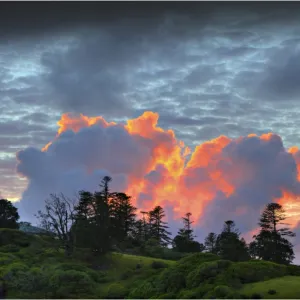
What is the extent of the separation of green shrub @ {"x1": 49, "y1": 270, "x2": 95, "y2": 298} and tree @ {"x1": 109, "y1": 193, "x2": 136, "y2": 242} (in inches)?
983

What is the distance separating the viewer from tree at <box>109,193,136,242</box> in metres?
90.3

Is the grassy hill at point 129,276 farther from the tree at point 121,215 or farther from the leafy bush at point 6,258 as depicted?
the tree at point 121,215

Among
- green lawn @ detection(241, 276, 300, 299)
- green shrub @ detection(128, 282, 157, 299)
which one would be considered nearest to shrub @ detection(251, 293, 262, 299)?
green lawn @ detection(241, 276, 300, 299)

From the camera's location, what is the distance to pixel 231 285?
4684 centimetres

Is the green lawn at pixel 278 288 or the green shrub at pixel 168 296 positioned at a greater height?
the green lawn at pixel 278 288

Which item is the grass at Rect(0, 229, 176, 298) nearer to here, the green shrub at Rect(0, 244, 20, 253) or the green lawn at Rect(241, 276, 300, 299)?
the green shrub at Rect(0, 244, 20, 253)

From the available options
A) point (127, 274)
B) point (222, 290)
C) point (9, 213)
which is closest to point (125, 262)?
point (127, 274)

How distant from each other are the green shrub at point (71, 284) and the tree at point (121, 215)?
24977 mm

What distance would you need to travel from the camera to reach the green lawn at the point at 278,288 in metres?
42.1

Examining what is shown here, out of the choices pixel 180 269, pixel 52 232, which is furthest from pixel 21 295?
pixel 52 232

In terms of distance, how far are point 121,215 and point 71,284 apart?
43.4 m

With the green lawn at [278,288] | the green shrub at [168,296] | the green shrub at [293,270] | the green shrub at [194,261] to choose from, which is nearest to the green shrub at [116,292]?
the green shrub at [194,261]

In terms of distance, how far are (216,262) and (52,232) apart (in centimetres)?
4984

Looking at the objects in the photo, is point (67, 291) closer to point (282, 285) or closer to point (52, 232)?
point (282, 285)
